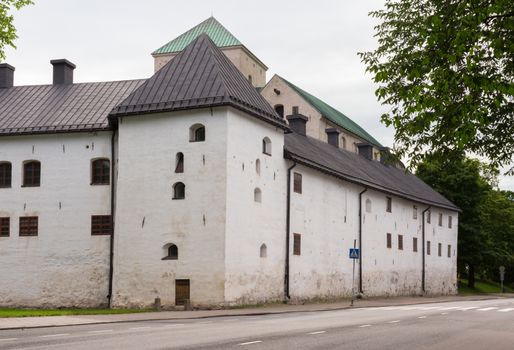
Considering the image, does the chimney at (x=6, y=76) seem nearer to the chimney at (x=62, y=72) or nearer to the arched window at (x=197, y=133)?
the chimney at (x=62, y=72)

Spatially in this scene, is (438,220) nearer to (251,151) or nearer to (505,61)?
(251,151)

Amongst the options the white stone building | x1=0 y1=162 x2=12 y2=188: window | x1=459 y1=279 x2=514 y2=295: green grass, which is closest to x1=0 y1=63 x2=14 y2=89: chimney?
the white stone building

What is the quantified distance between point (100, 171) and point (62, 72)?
906 centimetres

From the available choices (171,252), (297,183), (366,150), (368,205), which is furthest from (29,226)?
(366,150)

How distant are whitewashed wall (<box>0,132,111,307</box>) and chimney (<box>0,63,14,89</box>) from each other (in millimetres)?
7364

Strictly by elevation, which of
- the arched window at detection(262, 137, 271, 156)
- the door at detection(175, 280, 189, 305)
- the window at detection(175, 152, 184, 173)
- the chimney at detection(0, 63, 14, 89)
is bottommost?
the door at detection(175, 280, 189, 305)

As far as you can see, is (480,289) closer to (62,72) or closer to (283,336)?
(62,72)

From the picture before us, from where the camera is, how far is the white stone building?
92.5 ft

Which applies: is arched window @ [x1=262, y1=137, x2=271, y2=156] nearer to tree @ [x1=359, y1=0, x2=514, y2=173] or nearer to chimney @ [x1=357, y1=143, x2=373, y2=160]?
tree @ [x1=359, y1=0, x2=514, y2=173]

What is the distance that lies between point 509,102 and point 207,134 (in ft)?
49.2

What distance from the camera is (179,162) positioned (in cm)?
2916

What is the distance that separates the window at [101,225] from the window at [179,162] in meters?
4.24

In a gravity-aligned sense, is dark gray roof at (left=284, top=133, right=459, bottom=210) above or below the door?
above

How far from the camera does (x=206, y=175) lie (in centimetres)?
2830
